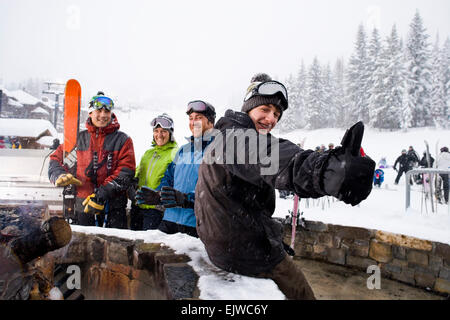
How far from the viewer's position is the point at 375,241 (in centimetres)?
448

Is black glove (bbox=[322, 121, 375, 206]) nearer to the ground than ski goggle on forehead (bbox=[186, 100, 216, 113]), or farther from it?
nearer to the ground

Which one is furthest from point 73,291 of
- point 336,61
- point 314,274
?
point 336,61

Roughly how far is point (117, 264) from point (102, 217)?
160 centimetres

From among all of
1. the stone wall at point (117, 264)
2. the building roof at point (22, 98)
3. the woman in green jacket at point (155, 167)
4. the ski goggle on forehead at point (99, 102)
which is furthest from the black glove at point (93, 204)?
the building roof at point (22, 98)

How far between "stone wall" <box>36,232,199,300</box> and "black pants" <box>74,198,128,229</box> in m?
1.10

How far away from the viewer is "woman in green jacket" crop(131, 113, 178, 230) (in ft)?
12.3

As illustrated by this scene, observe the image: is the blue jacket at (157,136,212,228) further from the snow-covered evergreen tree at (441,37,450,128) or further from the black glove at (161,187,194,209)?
the snow-covered evergreen tree at (441,37,450,128)

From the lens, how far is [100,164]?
362 centimetres

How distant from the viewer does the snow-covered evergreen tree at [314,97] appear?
43438 mm

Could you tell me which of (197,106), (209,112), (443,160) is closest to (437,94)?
(443,160)

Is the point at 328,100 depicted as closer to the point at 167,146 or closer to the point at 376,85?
the point at 376,85

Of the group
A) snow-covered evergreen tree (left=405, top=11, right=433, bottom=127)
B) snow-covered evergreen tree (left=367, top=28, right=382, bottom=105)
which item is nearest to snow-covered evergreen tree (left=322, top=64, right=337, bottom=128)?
snow-covered evergreen tree (left=367, top=28, right=382, bottom=105)

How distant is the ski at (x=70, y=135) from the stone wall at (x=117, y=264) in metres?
1.41

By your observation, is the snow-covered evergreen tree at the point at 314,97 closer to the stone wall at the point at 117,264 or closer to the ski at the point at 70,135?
the ski at the point at 70,135
